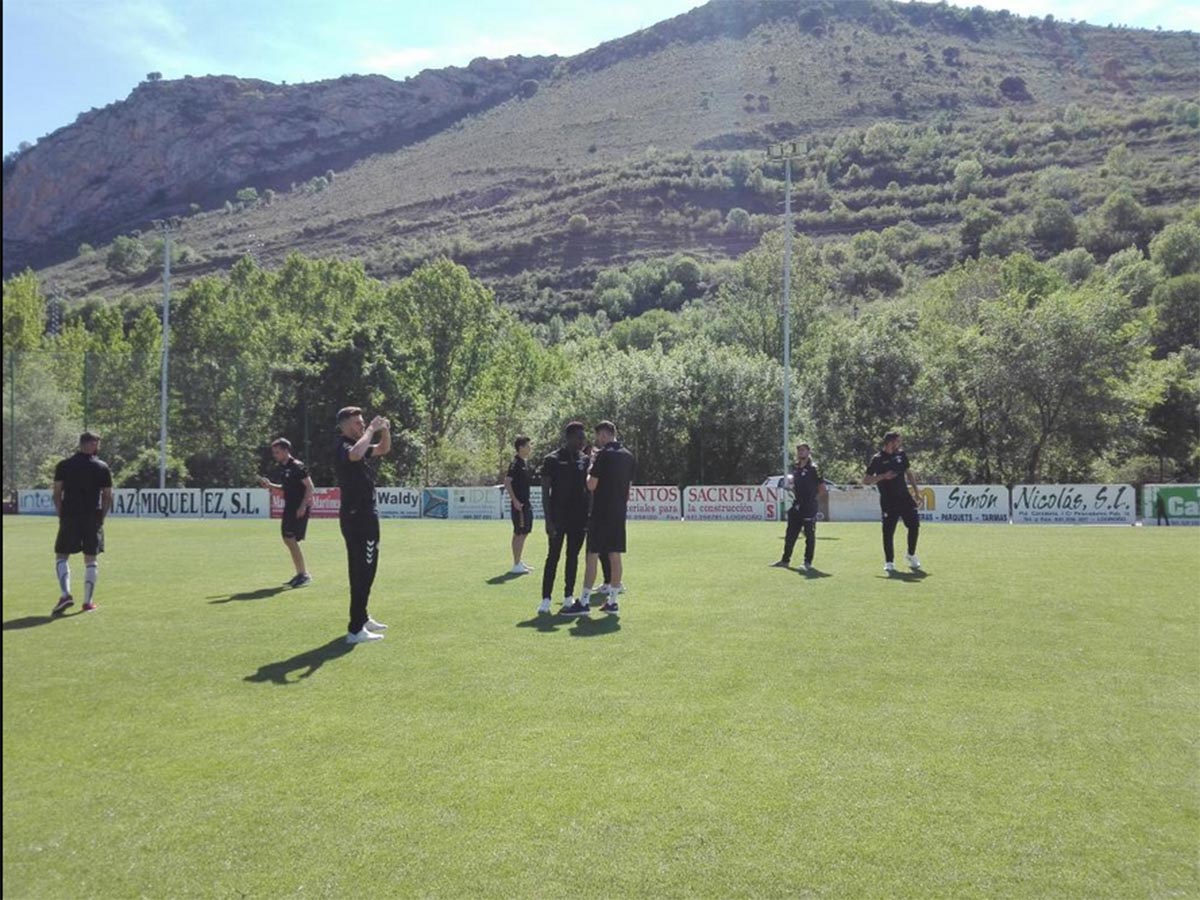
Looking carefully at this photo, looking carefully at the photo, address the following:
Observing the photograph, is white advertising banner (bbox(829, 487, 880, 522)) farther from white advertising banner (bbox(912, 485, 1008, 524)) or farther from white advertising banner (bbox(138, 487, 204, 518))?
white advertising banner (bbox(138, 487, 204, 518))

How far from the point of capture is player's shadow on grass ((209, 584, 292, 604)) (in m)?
11.1

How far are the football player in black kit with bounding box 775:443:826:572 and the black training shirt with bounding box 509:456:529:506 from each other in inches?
170

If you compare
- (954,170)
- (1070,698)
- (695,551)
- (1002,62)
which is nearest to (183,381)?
(695,551)

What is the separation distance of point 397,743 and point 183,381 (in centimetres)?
4031

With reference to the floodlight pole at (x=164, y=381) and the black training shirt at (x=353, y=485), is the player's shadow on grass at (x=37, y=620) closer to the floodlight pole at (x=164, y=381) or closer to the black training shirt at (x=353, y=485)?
the black training shirt at (x=353, y=485)

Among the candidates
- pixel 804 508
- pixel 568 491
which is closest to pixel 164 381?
pixel 804 508

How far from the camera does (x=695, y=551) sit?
58.6ft

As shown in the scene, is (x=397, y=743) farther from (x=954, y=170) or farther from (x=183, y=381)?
(x=954, y=170)

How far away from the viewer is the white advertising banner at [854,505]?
3026cm

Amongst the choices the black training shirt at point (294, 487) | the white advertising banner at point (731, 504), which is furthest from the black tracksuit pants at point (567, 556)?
the white advertising banner at point (731, 504)

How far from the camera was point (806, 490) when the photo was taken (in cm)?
1505

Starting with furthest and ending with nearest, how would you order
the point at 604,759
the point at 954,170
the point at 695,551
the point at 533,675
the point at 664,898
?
the point at 954,170 < the point at 695,551 < the point at 533,675 < the point at 604,759 < the point at 664,898

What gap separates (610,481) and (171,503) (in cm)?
3136

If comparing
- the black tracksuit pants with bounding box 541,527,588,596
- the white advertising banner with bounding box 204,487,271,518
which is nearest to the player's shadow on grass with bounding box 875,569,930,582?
the black tracksuit pants with bounding box 541,527,588,596
